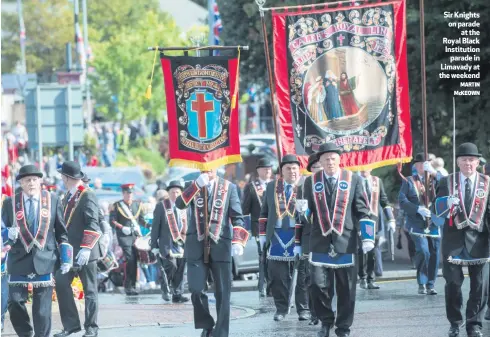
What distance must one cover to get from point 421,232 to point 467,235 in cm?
459

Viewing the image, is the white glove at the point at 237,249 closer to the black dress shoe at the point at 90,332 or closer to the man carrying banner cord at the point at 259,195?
the black dress shoe at the point at 90,332

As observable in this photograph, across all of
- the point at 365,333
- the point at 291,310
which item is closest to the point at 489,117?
the point at 291,310

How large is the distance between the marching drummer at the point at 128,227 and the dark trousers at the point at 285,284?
627 cm

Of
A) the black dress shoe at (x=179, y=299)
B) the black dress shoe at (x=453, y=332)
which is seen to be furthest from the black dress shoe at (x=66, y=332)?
the black dress shoe at (x=179, y=299)

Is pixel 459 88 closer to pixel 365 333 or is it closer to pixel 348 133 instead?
pixel 348 133

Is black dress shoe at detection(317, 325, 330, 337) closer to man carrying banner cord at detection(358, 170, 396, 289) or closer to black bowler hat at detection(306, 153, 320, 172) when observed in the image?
black bowler hat at detection(306, 153, 320, 172)

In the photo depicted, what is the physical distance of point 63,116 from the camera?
833 inches

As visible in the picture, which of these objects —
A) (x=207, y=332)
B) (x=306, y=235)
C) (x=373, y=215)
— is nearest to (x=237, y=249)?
(x=207, y=332)

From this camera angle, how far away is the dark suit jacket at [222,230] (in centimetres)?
1277

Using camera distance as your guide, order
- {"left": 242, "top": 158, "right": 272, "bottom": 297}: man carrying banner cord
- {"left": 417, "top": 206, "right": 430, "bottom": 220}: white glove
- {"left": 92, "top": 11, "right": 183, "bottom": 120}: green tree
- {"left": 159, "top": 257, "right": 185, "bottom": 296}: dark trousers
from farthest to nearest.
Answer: {"left": 92, "top": 11, "right": 183, "bottom": 120}: green tree, {"left": 159, "top": 257, "right": 185, "bottom": 296}: dark trousers, {"left": 242, "top": 158, "right": 272, "bottom": 297}: man carrying banner cord, {"left": 417, "top": 206, "right": 430, "bottom": 220}: white glove

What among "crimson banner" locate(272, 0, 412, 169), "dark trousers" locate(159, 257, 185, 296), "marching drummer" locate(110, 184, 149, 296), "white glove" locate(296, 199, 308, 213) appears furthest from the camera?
"marching drummer" locate(110, 184, 149, 296)

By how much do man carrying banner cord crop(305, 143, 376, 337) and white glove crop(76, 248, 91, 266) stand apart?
92.5 inches

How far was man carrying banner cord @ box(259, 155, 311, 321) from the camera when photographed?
14828 millimetres

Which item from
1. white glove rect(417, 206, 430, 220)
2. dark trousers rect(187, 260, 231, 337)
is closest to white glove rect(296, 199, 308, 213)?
dark trousers rect(187, 260, 231, 337)
